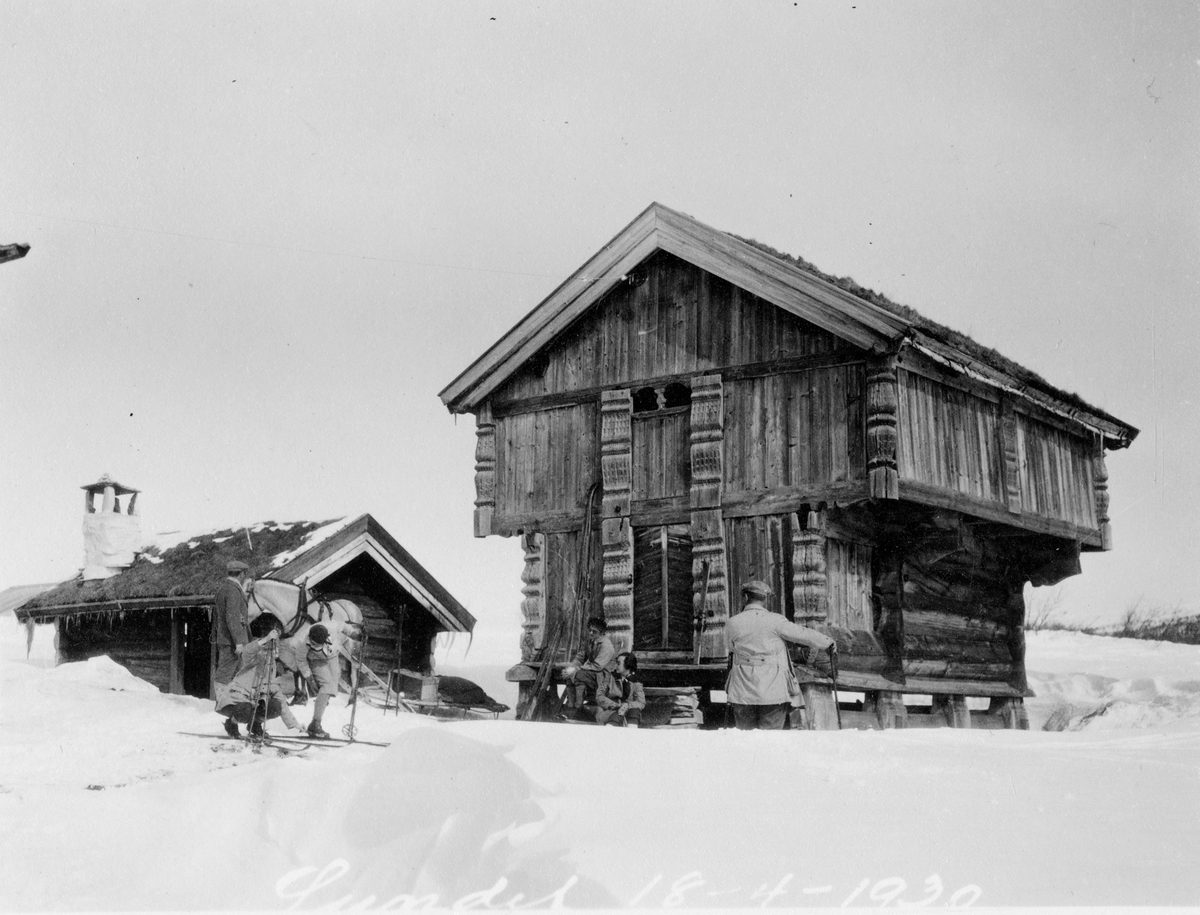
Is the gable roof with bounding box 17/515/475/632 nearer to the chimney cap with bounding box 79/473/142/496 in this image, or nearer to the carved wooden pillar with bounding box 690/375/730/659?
the chimney cap with bounding box 79/473/142/496

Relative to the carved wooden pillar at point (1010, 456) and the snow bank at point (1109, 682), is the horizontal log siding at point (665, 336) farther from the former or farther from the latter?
the snow bank at point (1109, 682)

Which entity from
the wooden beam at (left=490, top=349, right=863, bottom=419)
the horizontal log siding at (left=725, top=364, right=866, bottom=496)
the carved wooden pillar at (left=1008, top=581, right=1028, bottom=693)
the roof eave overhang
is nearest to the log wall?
the horizontal log siding at (left=725, top=364, right=866, bottom=496)

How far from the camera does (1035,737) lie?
11.1 metres

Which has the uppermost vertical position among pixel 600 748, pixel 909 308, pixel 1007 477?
pixel 909 308

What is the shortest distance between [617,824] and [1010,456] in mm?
12205

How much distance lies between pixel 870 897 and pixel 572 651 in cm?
1114

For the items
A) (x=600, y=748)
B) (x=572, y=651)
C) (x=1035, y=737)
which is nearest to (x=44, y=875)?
(x=600, y=748)

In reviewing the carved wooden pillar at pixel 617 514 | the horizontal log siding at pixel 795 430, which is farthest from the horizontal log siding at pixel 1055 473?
the carved wooden pillar at pixel 617 514

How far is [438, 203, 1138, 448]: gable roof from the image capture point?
50.7 feet

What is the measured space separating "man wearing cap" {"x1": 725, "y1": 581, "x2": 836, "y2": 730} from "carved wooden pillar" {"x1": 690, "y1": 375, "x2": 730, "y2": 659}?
314 cm

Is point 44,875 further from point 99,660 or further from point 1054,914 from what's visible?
point 99,660

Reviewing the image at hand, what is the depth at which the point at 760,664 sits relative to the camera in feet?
41.6

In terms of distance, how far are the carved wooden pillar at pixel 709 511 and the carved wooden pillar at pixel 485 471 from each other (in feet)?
10.7

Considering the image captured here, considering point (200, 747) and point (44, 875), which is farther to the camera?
point (200, 747)
